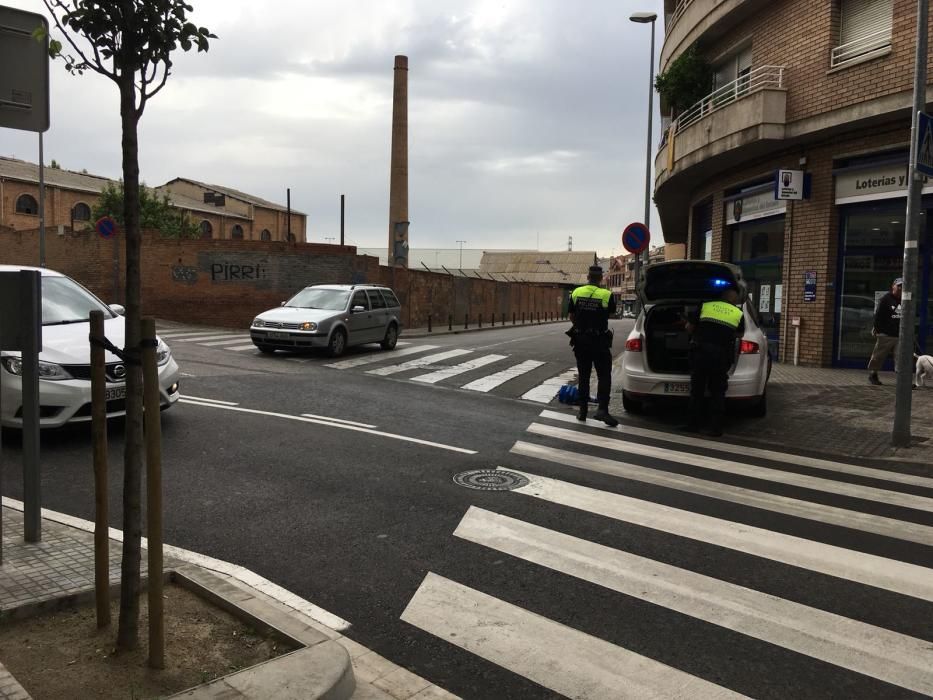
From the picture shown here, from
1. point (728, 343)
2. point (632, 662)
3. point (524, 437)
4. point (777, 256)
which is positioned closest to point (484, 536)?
point (632, 662)

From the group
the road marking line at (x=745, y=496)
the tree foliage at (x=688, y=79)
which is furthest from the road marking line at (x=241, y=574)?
the tree foliage at (x=688, y=79)

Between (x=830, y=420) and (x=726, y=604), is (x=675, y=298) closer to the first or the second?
(x=830, y=420)

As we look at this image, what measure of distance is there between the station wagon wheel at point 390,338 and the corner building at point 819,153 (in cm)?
838

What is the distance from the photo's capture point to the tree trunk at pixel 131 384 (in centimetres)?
295

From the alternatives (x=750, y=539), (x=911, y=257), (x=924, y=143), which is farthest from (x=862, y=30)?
(x=750, y=539)

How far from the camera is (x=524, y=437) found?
27.8 feet

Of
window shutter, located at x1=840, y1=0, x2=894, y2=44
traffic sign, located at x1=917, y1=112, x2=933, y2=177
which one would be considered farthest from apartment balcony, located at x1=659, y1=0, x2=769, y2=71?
traffic sign, located at x1=917, y1=112, x2=933, y2=177

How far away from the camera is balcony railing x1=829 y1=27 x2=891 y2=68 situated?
44.6 ft

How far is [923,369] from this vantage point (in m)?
12.3

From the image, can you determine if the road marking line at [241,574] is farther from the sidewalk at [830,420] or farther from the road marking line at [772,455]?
the sidewalk at [830,420]

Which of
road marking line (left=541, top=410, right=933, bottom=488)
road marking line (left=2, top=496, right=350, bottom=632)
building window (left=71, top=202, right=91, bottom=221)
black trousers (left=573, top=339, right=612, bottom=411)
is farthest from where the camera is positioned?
building window (left=71, top=202, right=91, bottom=221)

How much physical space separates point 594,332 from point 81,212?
206 ft

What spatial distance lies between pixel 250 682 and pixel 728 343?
7.13 metres

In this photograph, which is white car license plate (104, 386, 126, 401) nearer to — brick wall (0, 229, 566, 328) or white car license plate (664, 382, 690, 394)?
white car license plate (664, 382, 690, 394)
